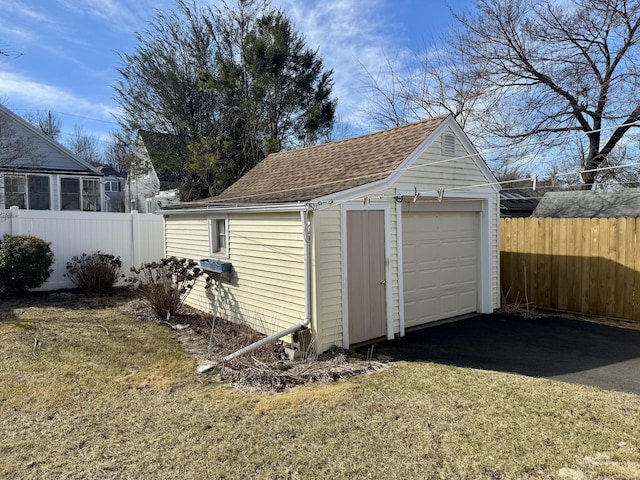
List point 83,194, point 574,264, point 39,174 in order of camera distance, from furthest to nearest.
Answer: point 83,194
point 39,174
point 574,264

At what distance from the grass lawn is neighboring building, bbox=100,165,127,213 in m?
31.3

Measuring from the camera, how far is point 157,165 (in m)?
18.7

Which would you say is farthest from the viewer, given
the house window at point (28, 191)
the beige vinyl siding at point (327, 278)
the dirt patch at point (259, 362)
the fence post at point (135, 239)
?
the house window at point (28, 191)

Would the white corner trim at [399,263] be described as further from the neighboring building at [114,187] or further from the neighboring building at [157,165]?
the neighboring building at [114,187]

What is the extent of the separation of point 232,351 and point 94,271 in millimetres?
6461

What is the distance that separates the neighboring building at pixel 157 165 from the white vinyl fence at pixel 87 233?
A: 4020 mm

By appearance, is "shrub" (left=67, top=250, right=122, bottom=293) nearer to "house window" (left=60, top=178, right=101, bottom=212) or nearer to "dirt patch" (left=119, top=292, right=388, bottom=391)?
"dirt patch" (left=119, top=292, right=388, bottom=391)

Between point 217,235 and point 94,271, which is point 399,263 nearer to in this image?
point 217,235

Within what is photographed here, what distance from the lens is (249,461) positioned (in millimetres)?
3549

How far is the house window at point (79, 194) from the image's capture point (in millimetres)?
18703

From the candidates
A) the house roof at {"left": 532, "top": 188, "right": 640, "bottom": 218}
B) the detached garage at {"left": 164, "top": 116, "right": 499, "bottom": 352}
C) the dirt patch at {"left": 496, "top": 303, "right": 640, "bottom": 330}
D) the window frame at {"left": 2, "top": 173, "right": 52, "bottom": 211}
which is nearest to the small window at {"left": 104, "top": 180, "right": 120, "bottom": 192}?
the window frame at {"left": 2, "top": 173, "right": 52, "bottom": 211}

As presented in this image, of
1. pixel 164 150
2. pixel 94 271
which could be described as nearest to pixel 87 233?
pixel 94 271

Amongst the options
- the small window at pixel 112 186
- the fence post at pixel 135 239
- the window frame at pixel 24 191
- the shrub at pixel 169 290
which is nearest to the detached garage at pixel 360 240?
the shrub at pixel 169 290

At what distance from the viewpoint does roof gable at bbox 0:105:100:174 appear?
16.9 meters
